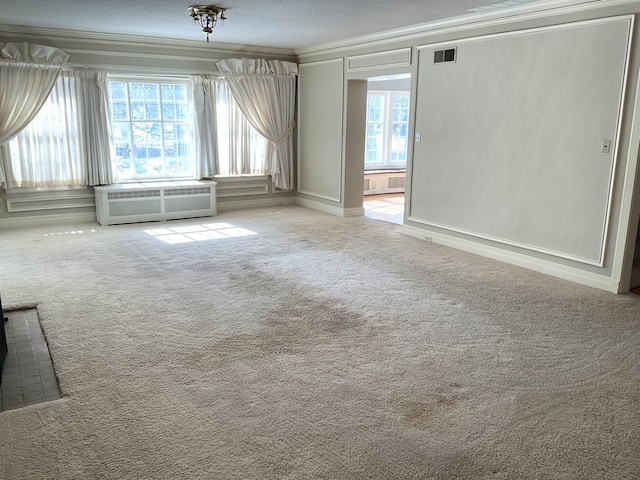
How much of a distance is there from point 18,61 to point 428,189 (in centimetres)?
513

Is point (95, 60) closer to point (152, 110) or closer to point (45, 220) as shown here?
point (152, 110)

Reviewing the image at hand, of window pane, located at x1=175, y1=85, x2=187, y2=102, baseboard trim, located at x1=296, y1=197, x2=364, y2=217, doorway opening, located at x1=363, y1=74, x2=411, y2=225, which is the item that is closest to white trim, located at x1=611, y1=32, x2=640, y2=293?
baseboard trim, located at x1=296, y1=197, x2=364, y2=217

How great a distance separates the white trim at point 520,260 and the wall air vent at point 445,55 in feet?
6.40

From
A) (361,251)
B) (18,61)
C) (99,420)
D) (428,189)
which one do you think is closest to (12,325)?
(99,420)

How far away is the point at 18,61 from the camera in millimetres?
6207

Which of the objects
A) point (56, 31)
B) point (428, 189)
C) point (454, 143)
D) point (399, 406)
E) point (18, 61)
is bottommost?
point (399, 406)

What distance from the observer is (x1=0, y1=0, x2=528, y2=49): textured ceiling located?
15.7 feet

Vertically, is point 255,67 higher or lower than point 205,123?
higher

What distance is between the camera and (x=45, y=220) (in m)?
6.84

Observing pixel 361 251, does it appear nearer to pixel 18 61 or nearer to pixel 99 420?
pixel 99 420

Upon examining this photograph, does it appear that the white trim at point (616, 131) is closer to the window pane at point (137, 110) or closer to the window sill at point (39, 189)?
the window pane at point (137, 110)

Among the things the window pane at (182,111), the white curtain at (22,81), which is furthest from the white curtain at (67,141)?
the window pane at (182,111)

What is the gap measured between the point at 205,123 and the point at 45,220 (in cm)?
254

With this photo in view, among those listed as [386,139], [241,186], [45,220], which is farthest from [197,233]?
[386,139]
